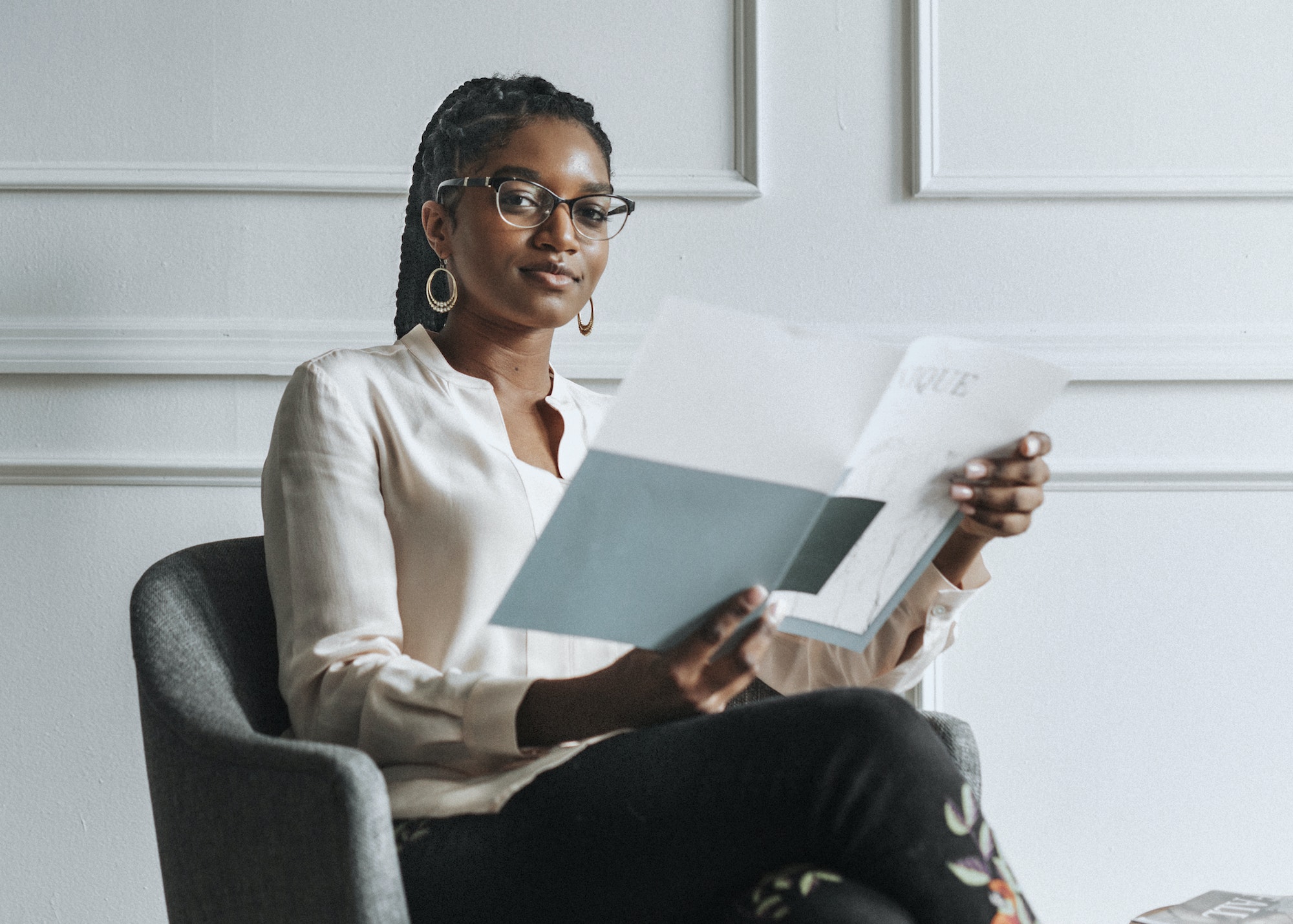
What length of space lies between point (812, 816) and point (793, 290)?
88 cm

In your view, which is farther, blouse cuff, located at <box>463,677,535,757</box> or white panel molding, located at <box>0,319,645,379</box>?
white panel molding, located at <box>0,319,645,379</box>

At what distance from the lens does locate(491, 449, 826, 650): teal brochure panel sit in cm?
67

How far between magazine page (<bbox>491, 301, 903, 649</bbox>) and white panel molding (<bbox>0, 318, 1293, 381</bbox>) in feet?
2.49

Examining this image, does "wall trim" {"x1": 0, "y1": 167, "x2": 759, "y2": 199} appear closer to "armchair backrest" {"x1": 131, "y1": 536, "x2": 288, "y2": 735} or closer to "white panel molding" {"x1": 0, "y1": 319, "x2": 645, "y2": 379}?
"white panel molding" {"x1": 0, "y1": 319, "x2": 645, "y2": 379}

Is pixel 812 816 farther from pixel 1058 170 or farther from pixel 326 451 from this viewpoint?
pixel 1058 170

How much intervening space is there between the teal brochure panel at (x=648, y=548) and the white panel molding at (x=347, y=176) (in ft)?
2.76

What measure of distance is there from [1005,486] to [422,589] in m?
0.50

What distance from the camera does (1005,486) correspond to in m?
0.88

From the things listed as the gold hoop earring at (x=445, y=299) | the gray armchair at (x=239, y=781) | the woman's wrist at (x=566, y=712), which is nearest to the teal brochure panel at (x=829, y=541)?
the woman's wrist at (x=566, y=712)

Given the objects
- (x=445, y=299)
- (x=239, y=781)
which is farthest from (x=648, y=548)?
(x=445, y=299)

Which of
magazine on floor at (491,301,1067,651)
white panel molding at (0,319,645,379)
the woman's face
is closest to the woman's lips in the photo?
the woman's face

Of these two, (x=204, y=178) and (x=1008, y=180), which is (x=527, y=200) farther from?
(x=1008, y=180)

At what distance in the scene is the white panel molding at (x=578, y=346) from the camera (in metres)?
1.40

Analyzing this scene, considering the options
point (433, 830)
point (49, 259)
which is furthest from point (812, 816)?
point (49, 259)
